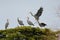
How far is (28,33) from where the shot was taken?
1.79 meters

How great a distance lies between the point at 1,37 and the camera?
1.78 metres

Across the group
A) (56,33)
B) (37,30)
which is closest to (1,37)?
(37,30)

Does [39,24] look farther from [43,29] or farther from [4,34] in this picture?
[4,34]

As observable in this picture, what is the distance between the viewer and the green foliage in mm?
1745

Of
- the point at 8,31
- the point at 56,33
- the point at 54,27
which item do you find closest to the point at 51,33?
the point at 56,33

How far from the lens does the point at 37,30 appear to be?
70.9 inches

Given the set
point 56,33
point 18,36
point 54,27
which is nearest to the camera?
point 18,36

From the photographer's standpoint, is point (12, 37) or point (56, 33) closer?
point (12, 37)

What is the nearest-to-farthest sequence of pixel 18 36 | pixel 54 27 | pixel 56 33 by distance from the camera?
pixel 18 36
pixel 56 33
pixel 54 27

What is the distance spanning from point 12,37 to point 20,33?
2.7 inches

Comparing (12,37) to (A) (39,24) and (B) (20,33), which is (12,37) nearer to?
(B) (20,33)

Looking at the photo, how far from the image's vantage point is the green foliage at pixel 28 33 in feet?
5.73

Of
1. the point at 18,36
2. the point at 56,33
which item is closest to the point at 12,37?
the point at 18,36

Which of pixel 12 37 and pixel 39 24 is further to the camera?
pixel 39 24
